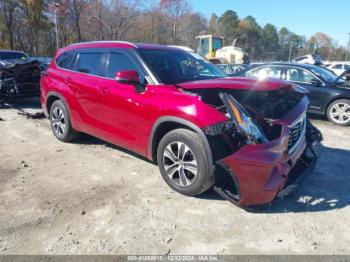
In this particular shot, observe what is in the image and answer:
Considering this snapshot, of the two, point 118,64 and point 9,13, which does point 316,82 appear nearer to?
point 118,64

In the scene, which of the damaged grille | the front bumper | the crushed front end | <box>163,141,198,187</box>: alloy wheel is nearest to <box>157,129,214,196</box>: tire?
<box>163,141,198,187</box>: alloy wheel

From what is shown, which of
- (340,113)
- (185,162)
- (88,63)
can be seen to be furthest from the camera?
(340,113)

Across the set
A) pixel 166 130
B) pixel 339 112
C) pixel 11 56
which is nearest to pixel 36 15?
pixel 11 56

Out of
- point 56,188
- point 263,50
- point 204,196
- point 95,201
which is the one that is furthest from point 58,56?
point 263,50

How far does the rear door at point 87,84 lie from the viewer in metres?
4.82

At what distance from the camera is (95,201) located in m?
3.69

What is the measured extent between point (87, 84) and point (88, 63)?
1.41 feet

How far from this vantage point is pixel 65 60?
18.8ft

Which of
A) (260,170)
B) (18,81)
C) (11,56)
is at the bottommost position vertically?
(260,170)

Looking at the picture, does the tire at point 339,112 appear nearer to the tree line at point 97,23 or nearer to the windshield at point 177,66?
the windshield at point 177,66

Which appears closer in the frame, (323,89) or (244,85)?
(244,85)

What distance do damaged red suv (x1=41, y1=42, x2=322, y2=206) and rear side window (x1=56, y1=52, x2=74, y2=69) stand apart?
1.48 ft

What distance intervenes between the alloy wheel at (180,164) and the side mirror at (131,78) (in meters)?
0.89

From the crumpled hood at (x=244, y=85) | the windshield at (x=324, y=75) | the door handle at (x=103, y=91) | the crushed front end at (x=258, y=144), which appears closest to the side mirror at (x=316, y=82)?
the windshield at (x=324, y=75)
